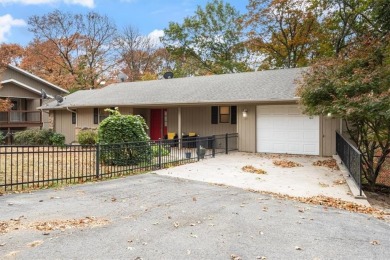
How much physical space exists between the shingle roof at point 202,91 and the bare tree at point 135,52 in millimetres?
15546

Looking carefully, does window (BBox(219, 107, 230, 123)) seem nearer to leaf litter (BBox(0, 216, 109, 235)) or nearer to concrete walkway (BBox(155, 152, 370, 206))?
concrete walkway (BBox(155, 152, 370, 206))

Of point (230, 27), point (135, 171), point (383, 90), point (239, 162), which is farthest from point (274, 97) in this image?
point (230, 27)

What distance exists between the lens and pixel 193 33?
33750mm

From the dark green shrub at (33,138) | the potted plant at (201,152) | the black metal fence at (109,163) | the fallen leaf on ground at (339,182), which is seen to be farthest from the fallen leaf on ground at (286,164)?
the dark green shrub at (33,138)

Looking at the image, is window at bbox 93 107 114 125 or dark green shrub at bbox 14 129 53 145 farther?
dark green shrub at bbox 14 129 53 145

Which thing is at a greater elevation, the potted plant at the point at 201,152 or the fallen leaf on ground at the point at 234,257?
the potted plant at the point at 201,152

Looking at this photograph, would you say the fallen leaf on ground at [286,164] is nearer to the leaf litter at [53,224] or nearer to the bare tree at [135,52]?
the leaf litter at [53,224]

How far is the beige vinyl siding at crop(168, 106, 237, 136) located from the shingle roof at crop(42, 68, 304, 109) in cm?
113

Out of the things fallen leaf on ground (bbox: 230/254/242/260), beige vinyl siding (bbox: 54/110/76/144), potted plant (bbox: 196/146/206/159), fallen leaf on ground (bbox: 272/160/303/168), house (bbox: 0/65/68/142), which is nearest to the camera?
fallen leaf on ground (bbox: 230/254/242/260)

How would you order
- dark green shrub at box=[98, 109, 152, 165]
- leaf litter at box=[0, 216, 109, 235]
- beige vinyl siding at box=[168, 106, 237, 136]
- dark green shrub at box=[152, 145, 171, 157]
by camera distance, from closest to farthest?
leaf litter at box=[0, 216, 109, 235]
dark green shrub at box=[98, 109, 152, 165]
dark green shrub at box=[152, 145, 171, 157]
beige vinyl siding at box=[168, 106, 237, 136]

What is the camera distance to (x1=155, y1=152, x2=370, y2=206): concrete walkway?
24.8ft

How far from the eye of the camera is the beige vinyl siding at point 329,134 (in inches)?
504

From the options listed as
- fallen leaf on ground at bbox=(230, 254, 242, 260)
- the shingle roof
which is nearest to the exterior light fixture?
the shingle roof

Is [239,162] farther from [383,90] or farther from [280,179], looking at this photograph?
[383,90]
